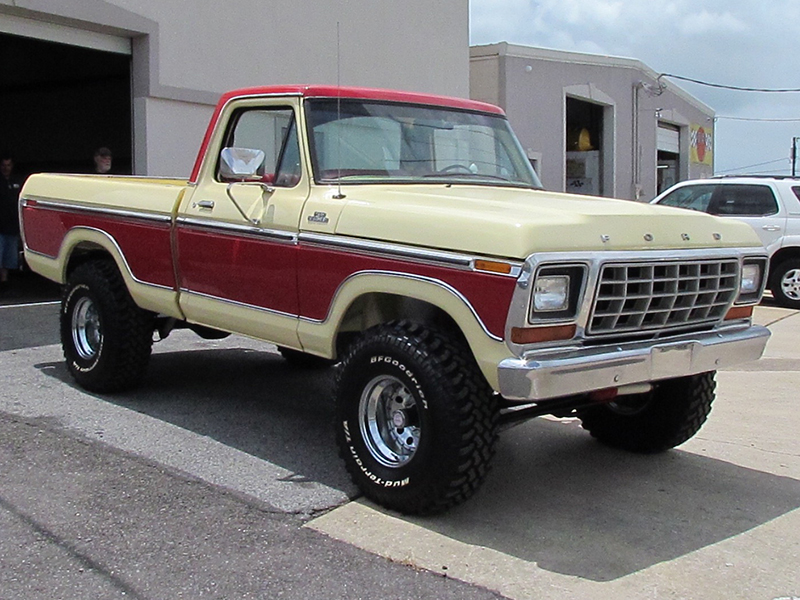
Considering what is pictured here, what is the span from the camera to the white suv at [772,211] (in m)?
13.3

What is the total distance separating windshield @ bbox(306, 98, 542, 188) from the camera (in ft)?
17.5

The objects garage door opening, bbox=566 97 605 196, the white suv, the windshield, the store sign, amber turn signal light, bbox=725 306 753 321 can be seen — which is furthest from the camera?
the store sign

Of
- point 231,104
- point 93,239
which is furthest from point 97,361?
point 231,104

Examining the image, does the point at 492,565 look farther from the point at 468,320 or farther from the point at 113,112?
the point at 113,112

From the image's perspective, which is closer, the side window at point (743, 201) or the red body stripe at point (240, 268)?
the red body stripe at point (240, 268)

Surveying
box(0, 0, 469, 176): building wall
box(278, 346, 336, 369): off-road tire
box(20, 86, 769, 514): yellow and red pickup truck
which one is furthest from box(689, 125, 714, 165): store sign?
box(20, 86, 769, 514): yellow and red pickup truck

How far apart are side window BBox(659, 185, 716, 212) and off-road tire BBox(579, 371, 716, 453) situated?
8688 mm

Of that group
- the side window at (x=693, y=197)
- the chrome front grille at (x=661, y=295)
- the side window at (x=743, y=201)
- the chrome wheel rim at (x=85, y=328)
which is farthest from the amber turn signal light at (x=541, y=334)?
the side window at (x=693, y=197)

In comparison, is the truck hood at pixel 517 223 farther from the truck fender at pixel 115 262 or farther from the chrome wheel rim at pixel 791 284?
the chrome wheel rim at pixel 791 284

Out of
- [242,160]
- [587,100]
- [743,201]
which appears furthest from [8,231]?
[587,100]

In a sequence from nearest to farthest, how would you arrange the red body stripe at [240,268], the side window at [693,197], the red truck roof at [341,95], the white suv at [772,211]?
the red body stripe at [240,268]
the red truck roof at [341,95]
the white suv at [772,211]
the side window at [693,197]

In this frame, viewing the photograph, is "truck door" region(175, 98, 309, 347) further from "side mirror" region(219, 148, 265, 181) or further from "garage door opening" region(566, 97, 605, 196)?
"garage door opening" region(566, 97, 605, 196)

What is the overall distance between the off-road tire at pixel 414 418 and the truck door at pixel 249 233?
71cm

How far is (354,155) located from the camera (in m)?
5.38
